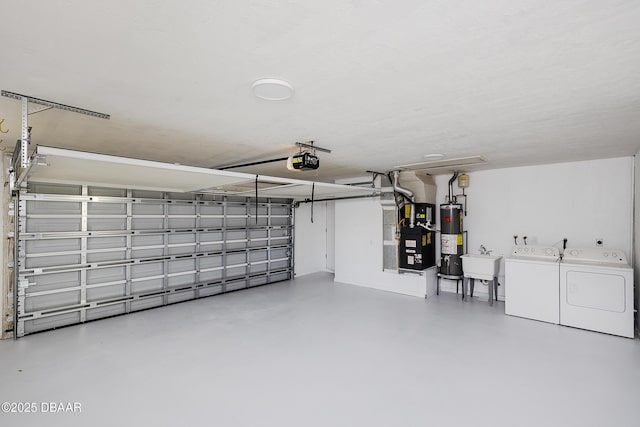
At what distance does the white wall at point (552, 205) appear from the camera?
4.66 meters

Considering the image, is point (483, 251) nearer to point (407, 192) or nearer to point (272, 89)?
point (407, 192)

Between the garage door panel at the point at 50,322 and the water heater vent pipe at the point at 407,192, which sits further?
the water heater vent pipe at the point at 407,192

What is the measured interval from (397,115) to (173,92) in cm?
181

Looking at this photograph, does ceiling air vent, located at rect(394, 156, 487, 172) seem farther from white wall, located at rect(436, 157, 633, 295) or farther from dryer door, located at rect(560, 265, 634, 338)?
dryer door, located at rect(560, 265, 634, 338)

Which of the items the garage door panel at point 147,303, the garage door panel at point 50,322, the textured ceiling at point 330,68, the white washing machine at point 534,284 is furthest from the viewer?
the garage door panel at point 147,303

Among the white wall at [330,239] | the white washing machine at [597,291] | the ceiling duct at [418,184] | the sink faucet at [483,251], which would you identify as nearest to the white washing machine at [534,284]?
the white washing machine at [597,291]

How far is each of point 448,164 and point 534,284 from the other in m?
2.22

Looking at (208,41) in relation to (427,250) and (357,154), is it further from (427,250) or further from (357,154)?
(427,250)

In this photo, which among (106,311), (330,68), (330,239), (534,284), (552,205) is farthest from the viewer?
(330,239)

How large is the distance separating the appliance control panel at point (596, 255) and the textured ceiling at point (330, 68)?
191cm

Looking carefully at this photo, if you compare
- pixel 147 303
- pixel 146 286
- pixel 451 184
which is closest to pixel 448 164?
pixel 451 184

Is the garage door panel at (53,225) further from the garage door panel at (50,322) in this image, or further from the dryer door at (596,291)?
the dryer door at (596,291)

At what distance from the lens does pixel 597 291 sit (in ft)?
13.7

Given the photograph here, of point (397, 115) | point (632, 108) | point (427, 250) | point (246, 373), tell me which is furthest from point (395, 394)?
point (427, 250)
